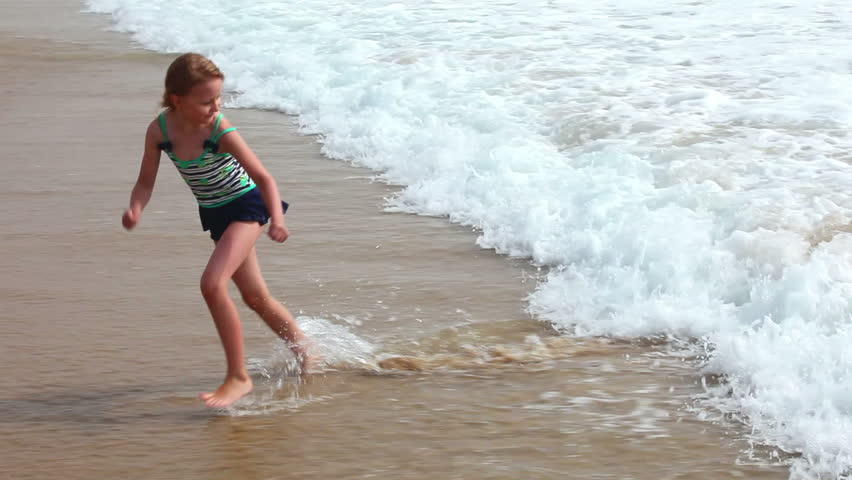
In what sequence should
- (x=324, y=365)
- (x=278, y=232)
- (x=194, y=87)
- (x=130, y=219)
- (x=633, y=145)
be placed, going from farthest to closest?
(x=633, y=145) → (x=324, y=365) → (x=130, y=219) → (x=194, y=87) → (x=278, y=232)

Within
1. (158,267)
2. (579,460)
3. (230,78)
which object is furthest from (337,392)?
(230,78)

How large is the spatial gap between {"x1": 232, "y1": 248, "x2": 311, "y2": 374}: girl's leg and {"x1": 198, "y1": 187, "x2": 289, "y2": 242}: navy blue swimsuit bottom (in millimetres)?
147

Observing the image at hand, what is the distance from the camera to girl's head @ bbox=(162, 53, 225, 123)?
4250 millimetres

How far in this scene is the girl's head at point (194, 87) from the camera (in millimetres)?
4250

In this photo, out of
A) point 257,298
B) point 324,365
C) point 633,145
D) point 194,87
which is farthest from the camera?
point 633,145

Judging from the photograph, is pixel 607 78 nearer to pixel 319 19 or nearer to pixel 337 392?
pixel 319 19

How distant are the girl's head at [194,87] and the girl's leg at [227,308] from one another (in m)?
0.46

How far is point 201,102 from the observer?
170 inches

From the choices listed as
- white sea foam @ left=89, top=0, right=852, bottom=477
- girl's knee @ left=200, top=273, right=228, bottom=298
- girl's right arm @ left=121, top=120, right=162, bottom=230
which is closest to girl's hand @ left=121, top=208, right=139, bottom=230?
girl's right arm @ left=121, top=120, right=162, bottom=230

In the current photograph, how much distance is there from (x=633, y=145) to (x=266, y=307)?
4035 millimetres

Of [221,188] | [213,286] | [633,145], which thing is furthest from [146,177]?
[633,145]

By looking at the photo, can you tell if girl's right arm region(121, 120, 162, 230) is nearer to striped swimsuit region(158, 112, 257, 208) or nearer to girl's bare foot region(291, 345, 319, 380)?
striped swimsuit region(158, 112, 257, 208)

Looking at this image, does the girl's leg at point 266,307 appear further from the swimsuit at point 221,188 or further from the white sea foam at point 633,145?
the white sea foam at point 633,145

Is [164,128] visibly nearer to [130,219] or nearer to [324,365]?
[130,219]
